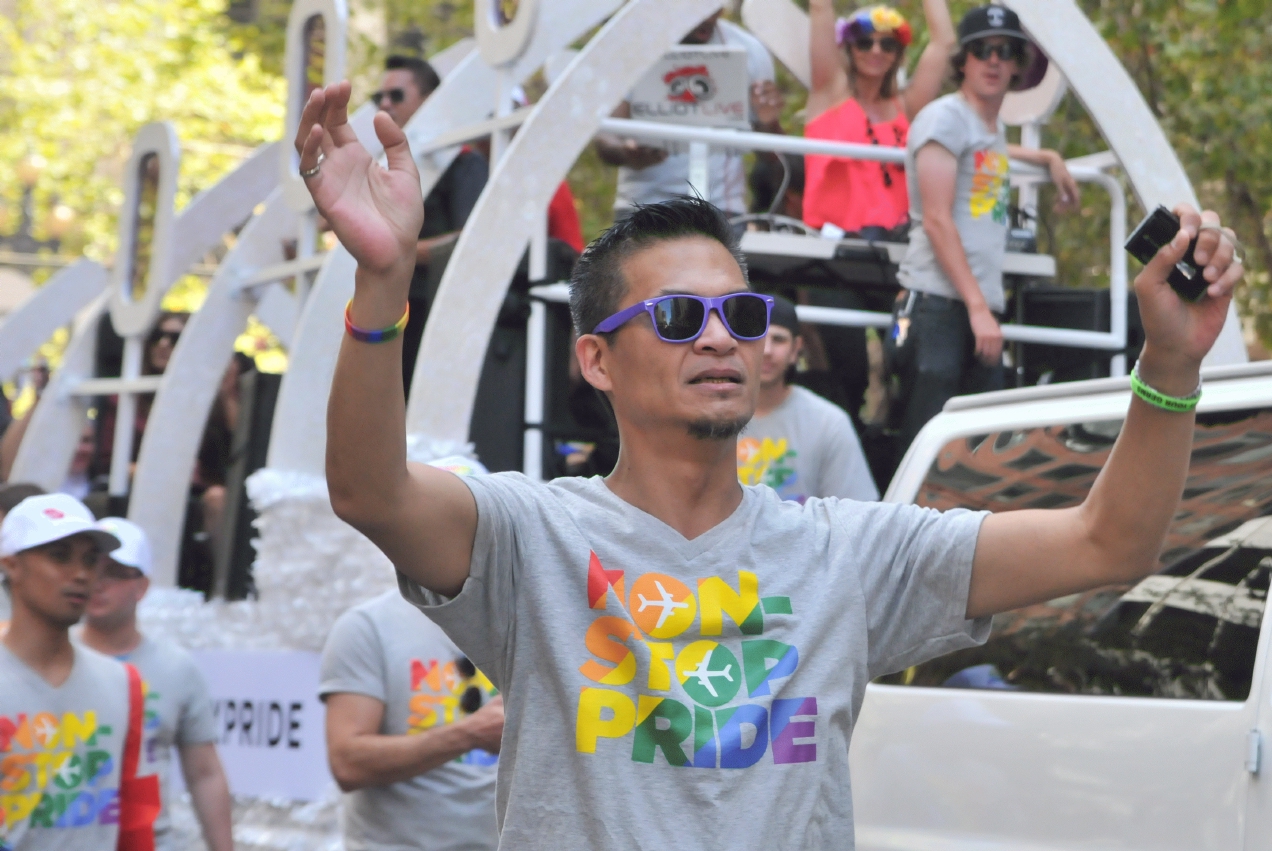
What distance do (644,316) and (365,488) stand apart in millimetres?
531

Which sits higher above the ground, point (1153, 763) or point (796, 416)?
point (796, 416)

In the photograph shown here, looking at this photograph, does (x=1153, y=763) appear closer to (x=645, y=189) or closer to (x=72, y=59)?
(x=645, y=189)

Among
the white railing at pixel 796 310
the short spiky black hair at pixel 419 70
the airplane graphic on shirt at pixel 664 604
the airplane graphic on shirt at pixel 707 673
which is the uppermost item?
the short spiky black hair at pixel 419 70

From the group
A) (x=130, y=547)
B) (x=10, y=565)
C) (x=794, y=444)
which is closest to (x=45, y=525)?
(x=10, y=565)

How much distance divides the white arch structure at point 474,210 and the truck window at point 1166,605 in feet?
8.22

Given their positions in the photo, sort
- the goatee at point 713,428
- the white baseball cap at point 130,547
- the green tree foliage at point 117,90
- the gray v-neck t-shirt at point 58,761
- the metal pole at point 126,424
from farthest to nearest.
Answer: the green tree foliage at point 117,90, the metal pole at point 126,424, the white baseball cap at point 130,547, the gray v-neck t-shirt at point 58,761, the goatee at point 713,428

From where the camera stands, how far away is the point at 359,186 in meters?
2.28

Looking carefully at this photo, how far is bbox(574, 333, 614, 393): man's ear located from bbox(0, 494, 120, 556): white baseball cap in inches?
101

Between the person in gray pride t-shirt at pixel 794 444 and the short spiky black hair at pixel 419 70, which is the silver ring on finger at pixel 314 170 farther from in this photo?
the short spiky black hair at pixel 419 70

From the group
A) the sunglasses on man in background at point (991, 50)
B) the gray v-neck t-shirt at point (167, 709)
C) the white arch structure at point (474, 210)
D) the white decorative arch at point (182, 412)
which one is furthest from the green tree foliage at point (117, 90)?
the gray v-neck t-shirt at point (167, 709)

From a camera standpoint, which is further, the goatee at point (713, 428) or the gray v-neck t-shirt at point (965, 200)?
the gray v-neck t-shirt at point (965, 200)

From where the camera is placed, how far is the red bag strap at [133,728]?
468 cm

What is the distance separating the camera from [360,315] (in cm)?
222

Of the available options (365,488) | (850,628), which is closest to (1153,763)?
(850,628)
